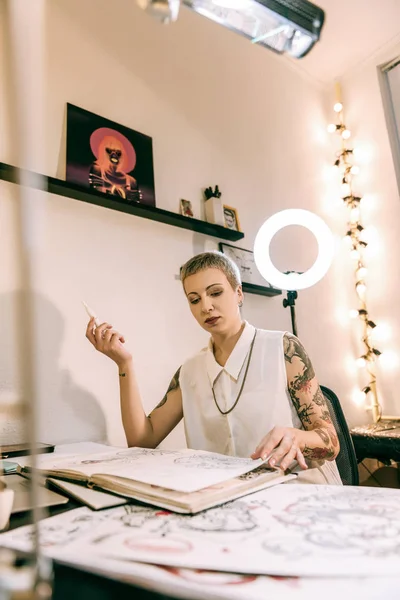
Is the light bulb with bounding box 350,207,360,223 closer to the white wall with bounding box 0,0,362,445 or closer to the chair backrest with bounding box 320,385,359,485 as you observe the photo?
the white wall with bounding box 0,0,362,445

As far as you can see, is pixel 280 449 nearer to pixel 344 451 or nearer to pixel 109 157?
pixel 344 451

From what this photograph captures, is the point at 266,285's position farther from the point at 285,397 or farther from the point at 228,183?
the point at 285,397

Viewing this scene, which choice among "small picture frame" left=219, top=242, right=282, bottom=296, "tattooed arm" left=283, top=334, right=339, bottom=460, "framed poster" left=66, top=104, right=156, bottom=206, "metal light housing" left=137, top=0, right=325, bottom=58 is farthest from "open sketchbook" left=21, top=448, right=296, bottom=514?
"small picture frame" left=219, top=242, right=282, bottom=296

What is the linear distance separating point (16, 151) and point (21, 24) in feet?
0.31

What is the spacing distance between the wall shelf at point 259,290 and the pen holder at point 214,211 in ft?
1.08

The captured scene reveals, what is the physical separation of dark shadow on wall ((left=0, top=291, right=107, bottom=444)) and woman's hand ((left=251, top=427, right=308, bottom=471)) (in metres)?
0.75

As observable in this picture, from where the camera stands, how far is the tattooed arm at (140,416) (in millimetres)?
1205

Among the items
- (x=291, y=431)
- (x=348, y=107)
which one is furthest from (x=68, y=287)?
(x=348, y=107)

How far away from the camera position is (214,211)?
79.0 inches

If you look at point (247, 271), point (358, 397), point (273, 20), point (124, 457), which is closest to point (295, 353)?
point (124, 457)

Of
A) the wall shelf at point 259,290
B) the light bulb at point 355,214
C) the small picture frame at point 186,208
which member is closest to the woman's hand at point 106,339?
the small picture frame at point 186,208

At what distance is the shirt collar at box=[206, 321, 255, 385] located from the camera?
1205 millimetres

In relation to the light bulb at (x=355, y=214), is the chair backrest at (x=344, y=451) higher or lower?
lower

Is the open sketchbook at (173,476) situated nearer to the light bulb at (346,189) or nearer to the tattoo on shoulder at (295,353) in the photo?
the tattoo on shoulder at (295,353)
